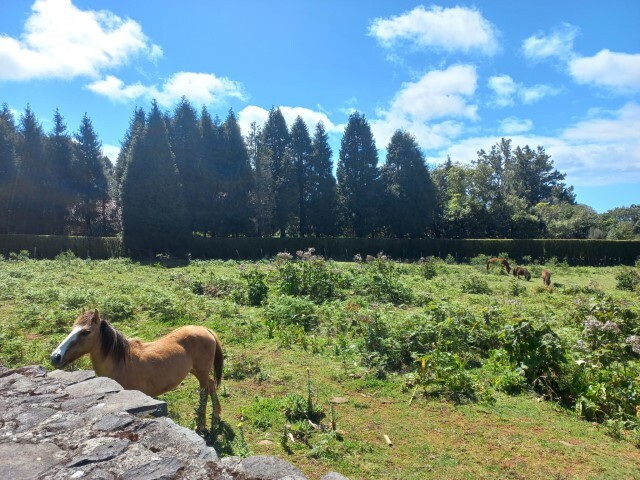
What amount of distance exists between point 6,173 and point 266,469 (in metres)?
41.5

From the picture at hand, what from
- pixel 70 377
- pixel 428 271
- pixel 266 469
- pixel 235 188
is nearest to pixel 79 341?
pixel 70 377

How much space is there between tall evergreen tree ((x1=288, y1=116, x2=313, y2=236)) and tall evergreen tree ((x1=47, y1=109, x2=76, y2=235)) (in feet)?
67.6

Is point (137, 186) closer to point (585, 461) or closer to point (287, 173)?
point (287, 173)

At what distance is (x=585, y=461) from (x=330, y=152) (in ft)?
127

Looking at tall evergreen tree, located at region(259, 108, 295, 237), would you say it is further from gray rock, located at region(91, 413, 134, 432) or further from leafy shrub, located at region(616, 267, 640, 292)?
gray rock, located at region(91, 413, 134, 432)

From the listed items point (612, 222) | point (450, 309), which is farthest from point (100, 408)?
point (612, 222)

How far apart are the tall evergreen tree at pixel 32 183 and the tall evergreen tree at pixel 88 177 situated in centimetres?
266

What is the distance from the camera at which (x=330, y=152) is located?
135ft

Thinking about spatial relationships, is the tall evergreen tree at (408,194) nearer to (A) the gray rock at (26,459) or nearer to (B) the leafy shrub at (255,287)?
(B) the leafy shrub at (255,287)

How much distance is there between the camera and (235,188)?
36188 mm

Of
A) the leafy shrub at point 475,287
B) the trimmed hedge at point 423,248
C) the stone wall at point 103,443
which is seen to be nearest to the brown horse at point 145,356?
the stone wall at point 103,443

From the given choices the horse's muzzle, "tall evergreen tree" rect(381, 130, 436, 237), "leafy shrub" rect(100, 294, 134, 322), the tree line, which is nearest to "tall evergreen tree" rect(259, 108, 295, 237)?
the tree line

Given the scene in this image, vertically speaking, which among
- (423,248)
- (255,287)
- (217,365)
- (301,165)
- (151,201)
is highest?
(301,165)

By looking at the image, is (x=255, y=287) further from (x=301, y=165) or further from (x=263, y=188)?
(x=301, y=165)
